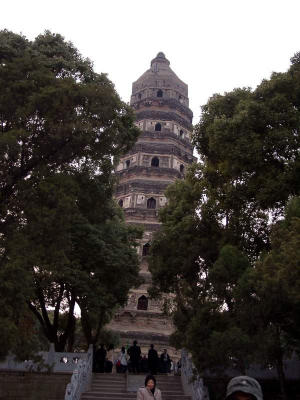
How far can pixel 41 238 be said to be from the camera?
9398mm

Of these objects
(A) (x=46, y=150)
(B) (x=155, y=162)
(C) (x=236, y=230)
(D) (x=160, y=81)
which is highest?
(D) (x=160, y=81)

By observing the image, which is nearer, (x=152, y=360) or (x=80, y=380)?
(x=80, y=380)

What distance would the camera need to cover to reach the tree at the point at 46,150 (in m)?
9.02

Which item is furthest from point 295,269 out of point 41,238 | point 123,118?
point 123,118

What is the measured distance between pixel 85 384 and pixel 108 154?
5948mm

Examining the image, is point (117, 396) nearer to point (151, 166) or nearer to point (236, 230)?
point (236, 230)

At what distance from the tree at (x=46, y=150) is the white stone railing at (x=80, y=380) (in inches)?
89.0

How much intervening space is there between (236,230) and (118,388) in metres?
5.29

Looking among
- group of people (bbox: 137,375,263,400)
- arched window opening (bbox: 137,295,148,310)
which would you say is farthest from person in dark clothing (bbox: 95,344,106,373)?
group of people (bbox: 137,375,263,400)

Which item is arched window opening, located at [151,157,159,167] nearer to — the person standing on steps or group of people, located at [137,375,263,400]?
the person standing on steps

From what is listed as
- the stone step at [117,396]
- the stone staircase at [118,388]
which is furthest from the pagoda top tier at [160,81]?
the stone step at [117,396]

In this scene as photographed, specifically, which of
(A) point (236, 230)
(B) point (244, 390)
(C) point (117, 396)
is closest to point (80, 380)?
(C) point (117, 396)

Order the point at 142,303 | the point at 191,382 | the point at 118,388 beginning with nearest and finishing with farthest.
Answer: the point at 191,382
the point at 118,388
the point at 142,303

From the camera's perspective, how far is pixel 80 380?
12.0 m
